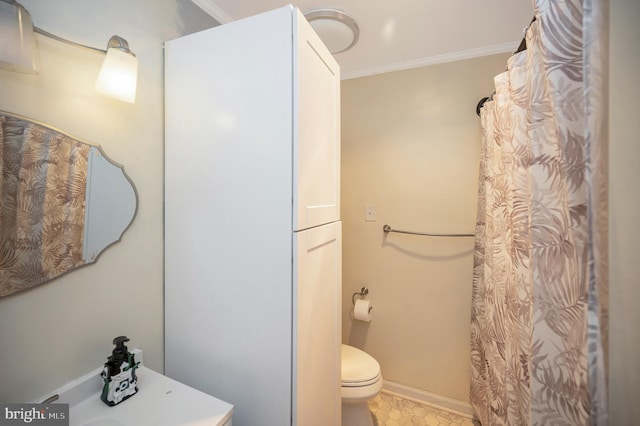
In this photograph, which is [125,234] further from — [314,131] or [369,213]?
[369,213]

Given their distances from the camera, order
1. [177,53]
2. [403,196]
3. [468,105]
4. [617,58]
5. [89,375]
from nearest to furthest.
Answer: [617,58]
[89,375]
[177,53]
[468,105]
[403,196]

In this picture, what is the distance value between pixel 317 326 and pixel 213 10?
5.36 ft

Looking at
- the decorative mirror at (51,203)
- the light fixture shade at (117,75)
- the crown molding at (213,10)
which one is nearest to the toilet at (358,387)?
the decorative mirror at (51,203)

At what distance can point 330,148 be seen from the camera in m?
1.23

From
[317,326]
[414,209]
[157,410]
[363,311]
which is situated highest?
[414,209]

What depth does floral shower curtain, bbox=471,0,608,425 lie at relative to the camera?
52 cm

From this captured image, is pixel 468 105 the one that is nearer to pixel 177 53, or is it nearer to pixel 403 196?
pixel 403 196

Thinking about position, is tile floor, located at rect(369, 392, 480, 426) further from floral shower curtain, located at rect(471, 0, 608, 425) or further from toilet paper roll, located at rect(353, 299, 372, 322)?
floral shower curtain, located at rect(471, 0, 608, 425)

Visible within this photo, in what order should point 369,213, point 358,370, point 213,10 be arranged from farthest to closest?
point 369,213 → point 358,370 → point 213,10

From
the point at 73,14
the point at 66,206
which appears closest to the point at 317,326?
the point at 66,206

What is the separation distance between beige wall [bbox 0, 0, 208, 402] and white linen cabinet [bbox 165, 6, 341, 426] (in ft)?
0.21

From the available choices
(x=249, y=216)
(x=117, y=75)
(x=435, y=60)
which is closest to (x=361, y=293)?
(x=249, y=216)

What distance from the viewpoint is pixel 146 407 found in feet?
2.68

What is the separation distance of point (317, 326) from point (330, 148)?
80cm
